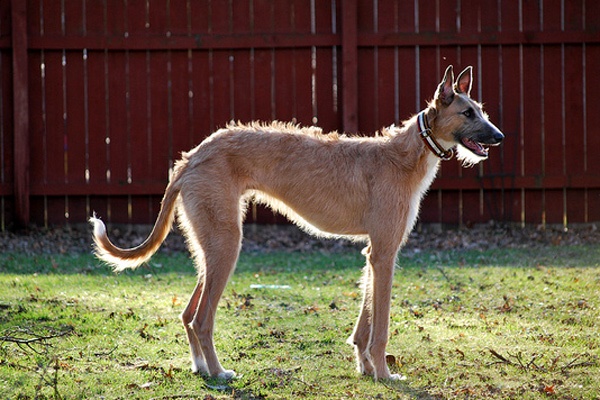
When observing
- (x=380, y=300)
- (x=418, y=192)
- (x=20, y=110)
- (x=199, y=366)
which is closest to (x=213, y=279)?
(x=199, y=366)

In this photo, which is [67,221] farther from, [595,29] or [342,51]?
[595,29]

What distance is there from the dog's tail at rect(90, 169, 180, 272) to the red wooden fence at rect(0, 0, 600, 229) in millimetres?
5064

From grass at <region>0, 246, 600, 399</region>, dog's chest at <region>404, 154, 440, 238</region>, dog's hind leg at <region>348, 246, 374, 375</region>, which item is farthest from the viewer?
dog's chest at <region>404, 154, 440, 238</region>

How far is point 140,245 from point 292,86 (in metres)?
5.71

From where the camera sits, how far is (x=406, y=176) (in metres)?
5.18

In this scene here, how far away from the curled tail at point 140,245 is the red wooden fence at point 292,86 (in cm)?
506

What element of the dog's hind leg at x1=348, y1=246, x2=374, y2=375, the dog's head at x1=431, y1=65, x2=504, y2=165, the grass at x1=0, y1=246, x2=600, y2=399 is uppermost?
the dog's head at x1=431, y1=65, x2=504, y2=165

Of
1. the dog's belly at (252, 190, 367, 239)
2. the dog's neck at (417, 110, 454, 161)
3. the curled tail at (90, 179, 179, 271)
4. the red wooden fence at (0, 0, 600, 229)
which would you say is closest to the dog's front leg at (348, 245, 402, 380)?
the dog's belly at (252, 190, 367, 239)

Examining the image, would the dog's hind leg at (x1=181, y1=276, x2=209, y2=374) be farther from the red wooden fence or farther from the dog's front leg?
the red wooden fence

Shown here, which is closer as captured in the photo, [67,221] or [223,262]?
[223,262]

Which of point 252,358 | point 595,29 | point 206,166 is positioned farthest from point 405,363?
point 595,29

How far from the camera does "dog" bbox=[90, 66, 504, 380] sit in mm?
4945

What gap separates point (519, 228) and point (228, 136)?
6.09 m

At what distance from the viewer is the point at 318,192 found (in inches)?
207
